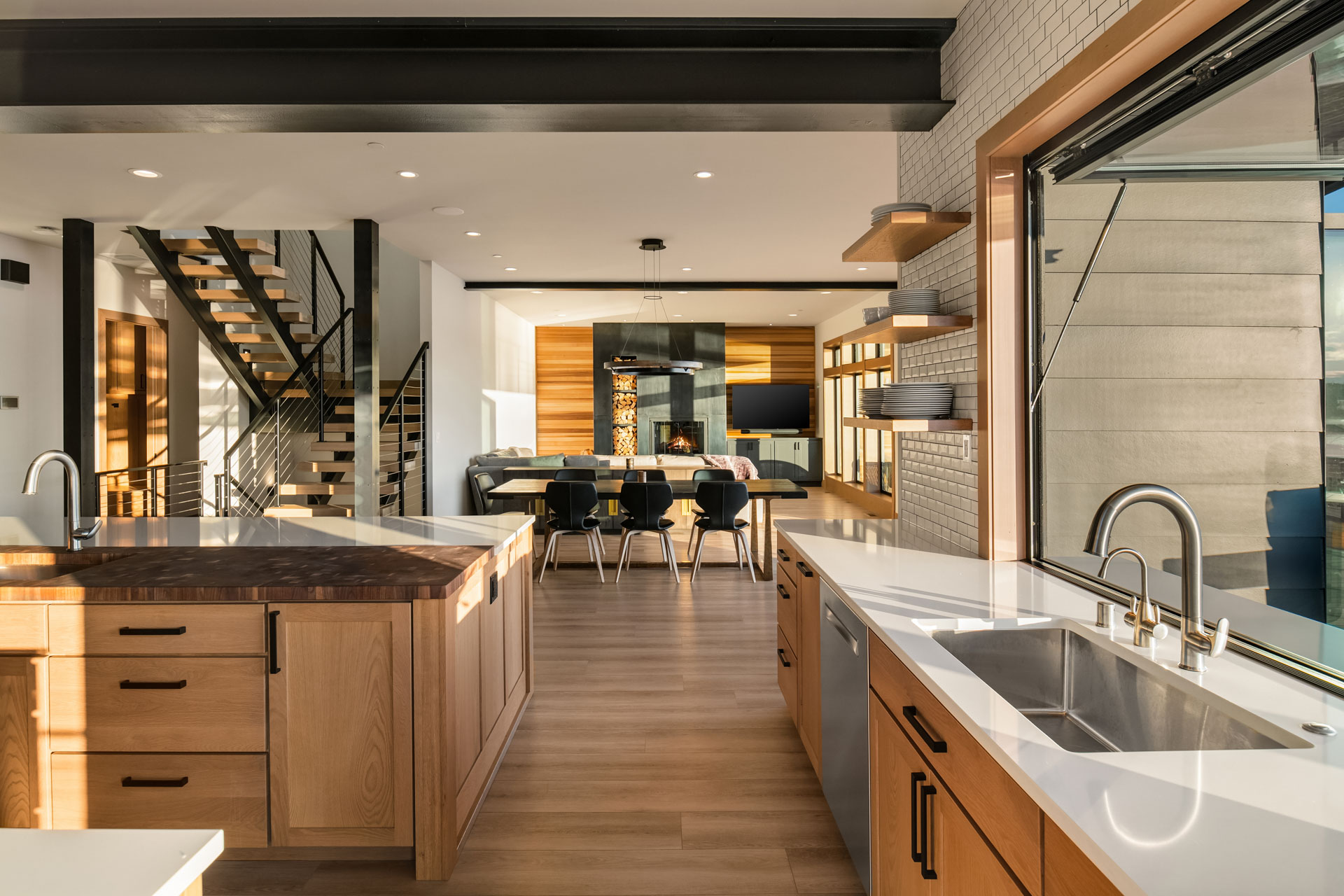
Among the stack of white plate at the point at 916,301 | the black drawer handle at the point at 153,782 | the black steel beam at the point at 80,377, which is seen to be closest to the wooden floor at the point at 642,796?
the black drawer handle at the point at 153,782

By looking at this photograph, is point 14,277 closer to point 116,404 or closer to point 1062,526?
point 116,404

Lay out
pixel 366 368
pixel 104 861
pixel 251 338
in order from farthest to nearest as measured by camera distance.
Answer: pixel 251 338, pixel 366 368, pixel 104 861

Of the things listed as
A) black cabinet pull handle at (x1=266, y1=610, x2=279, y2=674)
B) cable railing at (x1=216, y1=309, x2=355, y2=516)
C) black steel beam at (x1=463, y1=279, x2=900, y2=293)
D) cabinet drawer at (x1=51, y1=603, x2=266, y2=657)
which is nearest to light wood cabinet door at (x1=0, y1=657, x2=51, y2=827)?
cabinet drawer at (x1=51, y1=603, x2=266, y2=657)

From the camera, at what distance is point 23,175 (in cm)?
465

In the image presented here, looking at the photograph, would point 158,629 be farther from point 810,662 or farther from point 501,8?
point 501,8

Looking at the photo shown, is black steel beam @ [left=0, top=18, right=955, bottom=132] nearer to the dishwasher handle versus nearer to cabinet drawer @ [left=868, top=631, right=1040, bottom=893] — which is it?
the dishwasher handle

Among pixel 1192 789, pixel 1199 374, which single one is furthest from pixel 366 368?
pixel 1192 789

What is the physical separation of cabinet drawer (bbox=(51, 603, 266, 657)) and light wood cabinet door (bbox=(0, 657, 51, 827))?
106 mm

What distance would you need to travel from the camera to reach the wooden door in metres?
1.52

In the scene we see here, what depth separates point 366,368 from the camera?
18.9ft

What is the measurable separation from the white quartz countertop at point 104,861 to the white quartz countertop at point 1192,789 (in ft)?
3.27

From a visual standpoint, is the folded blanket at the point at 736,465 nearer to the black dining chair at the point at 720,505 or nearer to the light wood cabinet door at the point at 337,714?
the black dining chair at the point at 720,505

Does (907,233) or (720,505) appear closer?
(907,233)

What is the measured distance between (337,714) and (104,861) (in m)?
1.38
